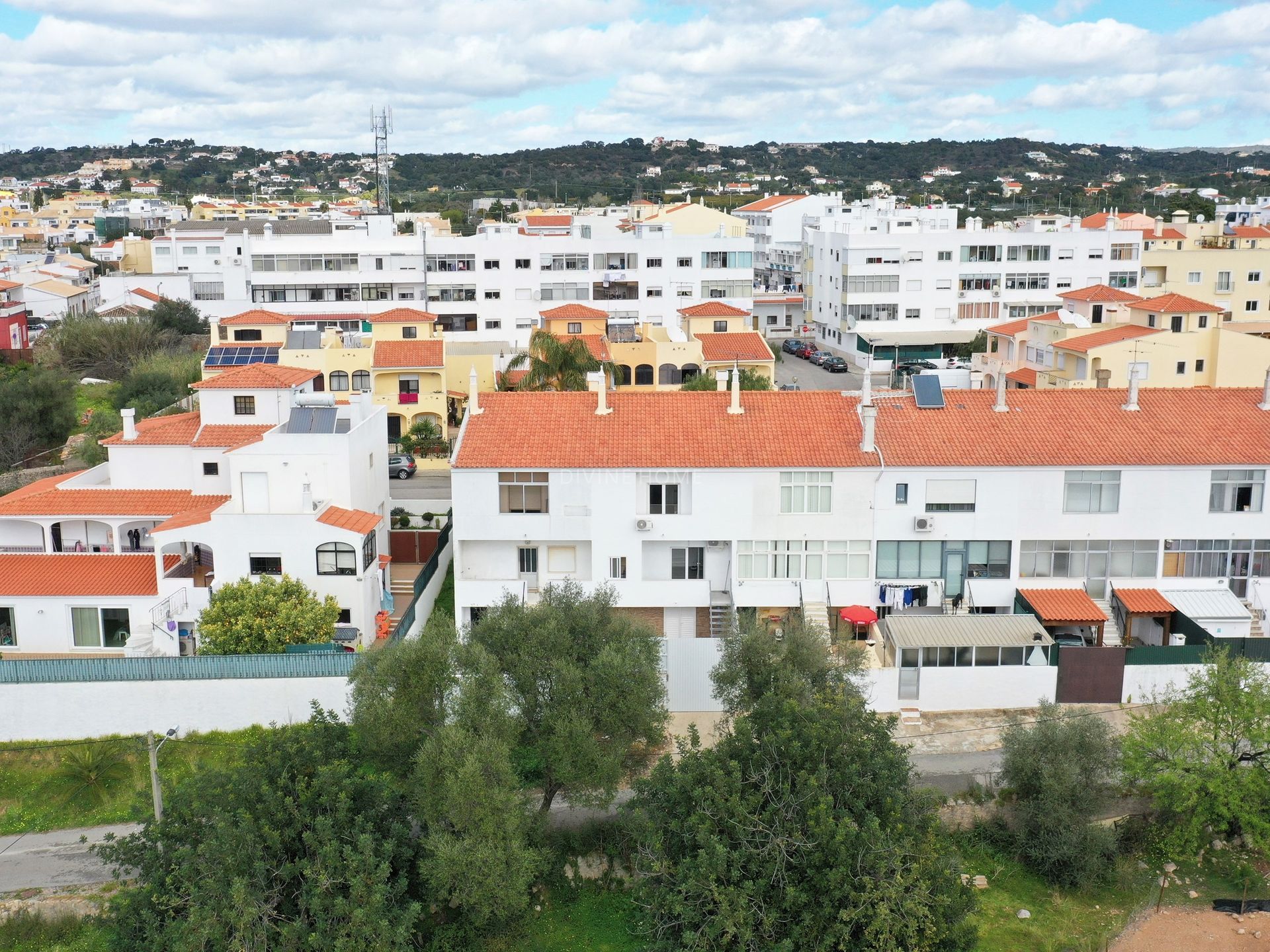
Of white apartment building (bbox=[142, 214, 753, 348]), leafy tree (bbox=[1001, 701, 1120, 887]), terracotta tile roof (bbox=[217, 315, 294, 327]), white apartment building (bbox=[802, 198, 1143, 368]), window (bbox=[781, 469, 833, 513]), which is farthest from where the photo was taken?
white apartment building (bbox=[802, 198, 1143, 368])

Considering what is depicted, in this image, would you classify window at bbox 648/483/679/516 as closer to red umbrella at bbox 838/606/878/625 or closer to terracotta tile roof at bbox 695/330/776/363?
red umbrella at bbox 838/606/878/625

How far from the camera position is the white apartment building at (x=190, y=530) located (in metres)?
33.6

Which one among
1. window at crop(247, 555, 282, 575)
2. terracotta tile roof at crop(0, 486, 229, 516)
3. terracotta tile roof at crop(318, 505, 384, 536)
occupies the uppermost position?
terracotta tile roof at crop(318, 505, 384, 536)

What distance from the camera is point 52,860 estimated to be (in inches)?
1016

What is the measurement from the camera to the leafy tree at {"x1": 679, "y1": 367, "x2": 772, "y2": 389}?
55.7m

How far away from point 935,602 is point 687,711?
7854mm

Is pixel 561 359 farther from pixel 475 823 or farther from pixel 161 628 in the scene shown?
pixel 475 823

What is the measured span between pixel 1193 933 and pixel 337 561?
23005 mm

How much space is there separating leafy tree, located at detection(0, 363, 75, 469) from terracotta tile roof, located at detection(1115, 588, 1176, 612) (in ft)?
156

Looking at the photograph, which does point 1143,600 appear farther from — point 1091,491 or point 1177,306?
point 1177,306

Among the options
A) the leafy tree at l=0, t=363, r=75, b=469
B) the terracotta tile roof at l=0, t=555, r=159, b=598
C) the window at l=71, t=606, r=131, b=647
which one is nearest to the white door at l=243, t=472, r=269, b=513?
the terracotta tile roof at l=0, t=555, r=159, b=598

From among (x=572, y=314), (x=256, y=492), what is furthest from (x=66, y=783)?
(x=572, y=314)

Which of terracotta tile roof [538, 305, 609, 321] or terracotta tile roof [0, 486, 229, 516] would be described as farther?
terracotta tile roof [538, 305, 609, 321]

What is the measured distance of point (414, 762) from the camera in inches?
926
